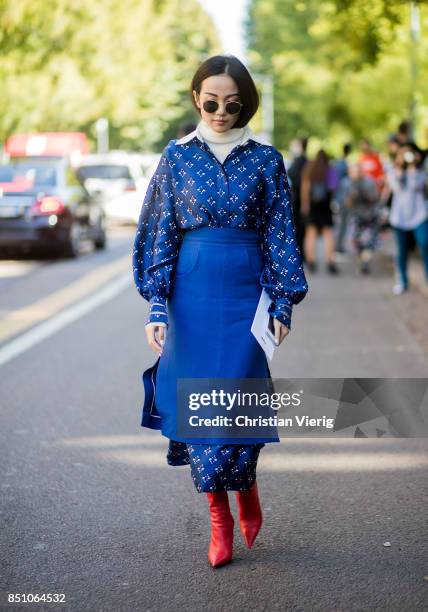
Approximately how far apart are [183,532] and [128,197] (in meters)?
22.2

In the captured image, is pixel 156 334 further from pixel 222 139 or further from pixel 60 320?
pixel 60 320

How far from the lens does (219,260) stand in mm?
3949

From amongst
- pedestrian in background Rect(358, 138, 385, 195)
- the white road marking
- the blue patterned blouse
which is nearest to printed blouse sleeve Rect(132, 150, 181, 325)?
the blue patterned blouse

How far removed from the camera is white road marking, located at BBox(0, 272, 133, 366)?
29.6 ft

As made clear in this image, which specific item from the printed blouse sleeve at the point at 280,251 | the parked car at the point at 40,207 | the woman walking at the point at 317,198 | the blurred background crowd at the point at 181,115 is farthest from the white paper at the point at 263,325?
the parked car at the point at 40,207

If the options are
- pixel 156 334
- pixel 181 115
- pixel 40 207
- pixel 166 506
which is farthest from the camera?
pixel 181 115

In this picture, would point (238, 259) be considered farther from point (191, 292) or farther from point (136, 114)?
point (136, 114)

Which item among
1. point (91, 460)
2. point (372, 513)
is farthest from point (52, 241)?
point (372, 513)

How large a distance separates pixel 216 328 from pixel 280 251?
347 mm

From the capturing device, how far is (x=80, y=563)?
4086 millimetres

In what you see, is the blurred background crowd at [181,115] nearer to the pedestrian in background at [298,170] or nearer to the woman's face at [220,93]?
the pedestrian in background at [298,170]

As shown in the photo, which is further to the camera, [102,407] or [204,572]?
[102,407]

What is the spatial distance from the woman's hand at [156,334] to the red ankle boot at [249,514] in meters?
0.62

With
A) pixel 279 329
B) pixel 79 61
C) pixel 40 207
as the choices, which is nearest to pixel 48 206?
pixel 40 207
